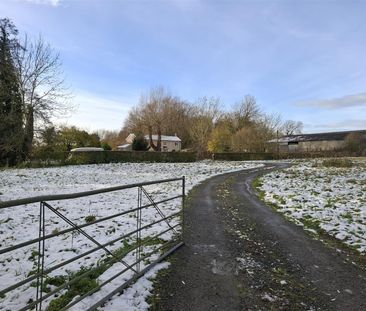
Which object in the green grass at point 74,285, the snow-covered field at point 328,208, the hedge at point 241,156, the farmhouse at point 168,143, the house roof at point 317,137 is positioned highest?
the house roof at point 317,137

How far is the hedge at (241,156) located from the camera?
143ft

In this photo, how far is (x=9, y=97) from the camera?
14.8 metres

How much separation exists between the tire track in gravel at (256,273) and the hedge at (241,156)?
35756 mm

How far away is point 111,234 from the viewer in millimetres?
6754

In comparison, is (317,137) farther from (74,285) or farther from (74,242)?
(74,285)

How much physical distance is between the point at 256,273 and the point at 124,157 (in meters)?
29.8

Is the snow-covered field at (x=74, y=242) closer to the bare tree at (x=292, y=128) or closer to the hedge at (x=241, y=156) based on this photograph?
the hedge at (x=241, y=156)

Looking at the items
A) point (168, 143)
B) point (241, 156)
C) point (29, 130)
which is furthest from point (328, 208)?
point (168, 143)

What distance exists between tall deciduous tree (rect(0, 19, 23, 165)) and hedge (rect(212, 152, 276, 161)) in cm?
2979

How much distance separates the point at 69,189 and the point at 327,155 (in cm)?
4678

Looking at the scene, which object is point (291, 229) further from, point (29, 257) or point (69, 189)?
point (69, 189)

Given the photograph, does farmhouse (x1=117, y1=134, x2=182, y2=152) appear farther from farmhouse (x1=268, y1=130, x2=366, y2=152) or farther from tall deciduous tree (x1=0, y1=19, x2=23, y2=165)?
tall deciduous tree (x1=0, y1=19, x2=23, y2=165)

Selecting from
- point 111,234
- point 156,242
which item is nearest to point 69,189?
point 111,234

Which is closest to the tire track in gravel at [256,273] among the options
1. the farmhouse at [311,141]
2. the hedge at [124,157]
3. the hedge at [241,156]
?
the hedge at [124,157]
